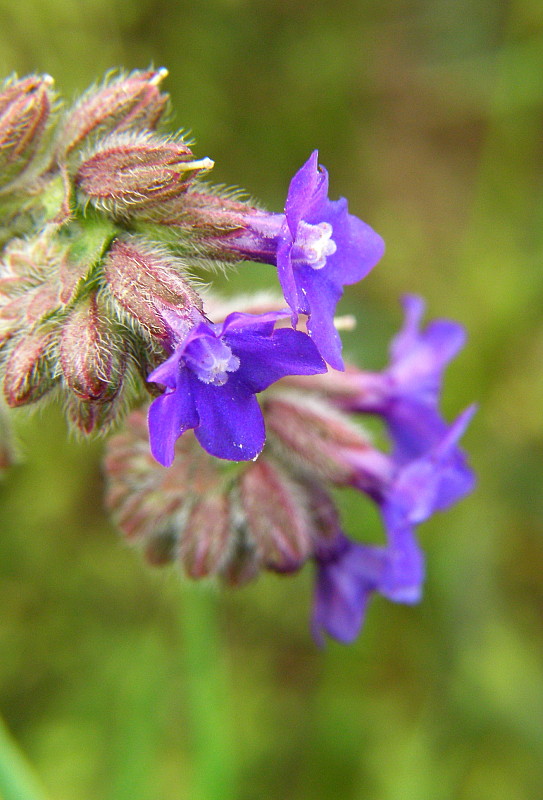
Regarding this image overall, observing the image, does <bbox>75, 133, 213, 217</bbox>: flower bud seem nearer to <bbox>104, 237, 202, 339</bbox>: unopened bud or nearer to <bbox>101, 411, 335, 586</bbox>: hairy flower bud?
<bbox>104, 237, 202, 339</bbox>: unopened bud

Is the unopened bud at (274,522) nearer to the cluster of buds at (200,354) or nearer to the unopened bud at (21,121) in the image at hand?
the cluster of buds at (200,354)

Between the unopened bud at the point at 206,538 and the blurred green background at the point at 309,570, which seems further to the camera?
the blurred green background at the point at 309,570

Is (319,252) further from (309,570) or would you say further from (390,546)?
(309,570)

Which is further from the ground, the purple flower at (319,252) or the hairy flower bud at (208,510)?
the purple flower at (319,252)

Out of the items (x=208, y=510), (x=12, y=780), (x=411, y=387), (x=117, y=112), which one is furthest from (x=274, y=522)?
(x=117, y=112)

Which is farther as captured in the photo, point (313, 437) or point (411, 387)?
point (411, 387)

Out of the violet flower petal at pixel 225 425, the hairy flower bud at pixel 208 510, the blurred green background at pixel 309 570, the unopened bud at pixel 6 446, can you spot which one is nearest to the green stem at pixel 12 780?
the hairy flower bud at pixel 208 510

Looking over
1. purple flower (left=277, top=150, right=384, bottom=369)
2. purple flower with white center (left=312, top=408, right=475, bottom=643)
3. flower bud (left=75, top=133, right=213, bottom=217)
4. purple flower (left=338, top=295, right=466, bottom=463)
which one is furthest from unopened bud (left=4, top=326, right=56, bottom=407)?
purple flower (left=338, top=295, right=466, bottom=463)
